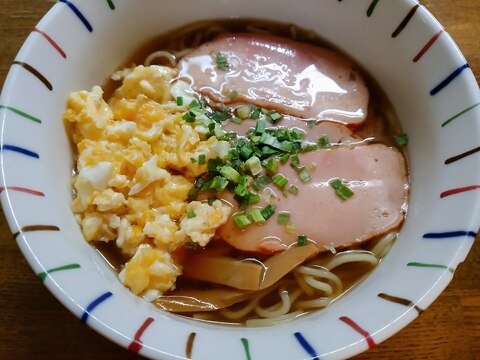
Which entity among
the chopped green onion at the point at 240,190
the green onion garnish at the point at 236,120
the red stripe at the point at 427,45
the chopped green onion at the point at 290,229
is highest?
the red stripe at the point at 427,45

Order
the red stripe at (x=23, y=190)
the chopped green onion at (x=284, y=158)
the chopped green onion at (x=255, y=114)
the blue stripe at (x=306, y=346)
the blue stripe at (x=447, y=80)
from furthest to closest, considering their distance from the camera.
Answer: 1. the chopped green onion at (x=255, y=114)
2. the chopped green onion at (x=284, y=158)
3. the blue stripe at (x=447, y=80)
4. the red stripe at (x=23, y=190)
5. the blue stripe at (x=306, y=346)

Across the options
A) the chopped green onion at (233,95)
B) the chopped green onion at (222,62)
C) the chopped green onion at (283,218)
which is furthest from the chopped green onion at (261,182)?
the chopped green onion at (222,62)

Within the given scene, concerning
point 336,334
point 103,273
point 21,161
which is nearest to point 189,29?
point 21,161

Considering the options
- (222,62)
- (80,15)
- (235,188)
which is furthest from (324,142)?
(80,15)

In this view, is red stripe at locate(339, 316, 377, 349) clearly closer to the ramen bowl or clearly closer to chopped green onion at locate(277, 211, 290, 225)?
the ramen bowl

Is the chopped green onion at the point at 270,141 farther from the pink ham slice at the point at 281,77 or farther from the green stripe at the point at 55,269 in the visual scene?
the green stripe at the point at 55,269

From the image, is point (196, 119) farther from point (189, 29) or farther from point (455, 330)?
point (455, 330)

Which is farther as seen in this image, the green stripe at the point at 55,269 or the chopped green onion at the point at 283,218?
the chopped green onion at the point at 283,218

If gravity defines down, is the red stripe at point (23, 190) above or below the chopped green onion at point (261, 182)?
below
